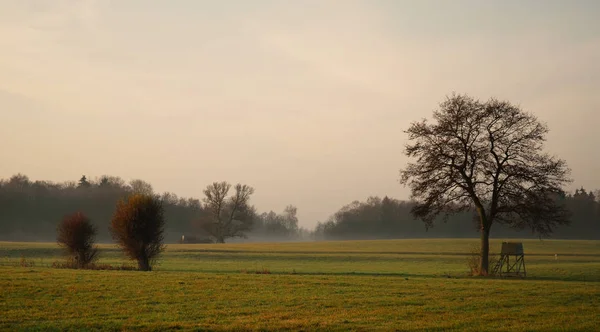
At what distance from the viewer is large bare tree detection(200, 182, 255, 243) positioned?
12244 centimetres

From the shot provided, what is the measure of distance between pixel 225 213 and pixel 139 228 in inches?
3521

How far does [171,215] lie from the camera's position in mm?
155375

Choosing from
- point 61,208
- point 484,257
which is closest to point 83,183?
point 61,208

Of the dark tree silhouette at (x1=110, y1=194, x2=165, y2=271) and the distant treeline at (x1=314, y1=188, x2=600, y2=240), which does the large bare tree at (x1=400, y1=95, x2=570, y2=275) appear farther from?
the distant treeline at (x1=314, y1=188, x2=600, y2=240)

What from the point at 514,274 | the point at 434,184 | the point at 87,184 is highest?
the point at 87,184

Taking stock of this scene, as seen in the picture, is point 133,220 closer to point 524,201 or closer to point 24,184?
point 524,201

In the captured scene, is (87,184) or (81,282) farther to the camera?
(87,184)

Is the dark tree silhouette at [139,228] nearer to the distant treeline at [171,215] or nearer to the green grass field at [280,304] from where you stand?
the green grass field at [280,304]

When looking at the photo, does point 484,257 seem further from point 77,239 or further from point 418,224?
point 418,224

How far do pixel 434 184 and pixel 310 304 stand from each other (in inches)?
760

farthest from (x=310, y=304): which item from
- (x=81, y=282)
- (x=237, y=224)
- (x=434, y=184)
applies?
(x=237, y=224)

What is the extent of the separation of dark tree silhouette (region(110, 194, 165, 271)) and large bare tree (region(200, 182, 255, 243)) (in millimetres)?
84215

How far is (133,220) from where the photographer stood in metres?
37.2

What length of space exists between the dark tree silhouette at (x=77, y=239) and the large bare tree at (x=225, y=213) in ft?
273
